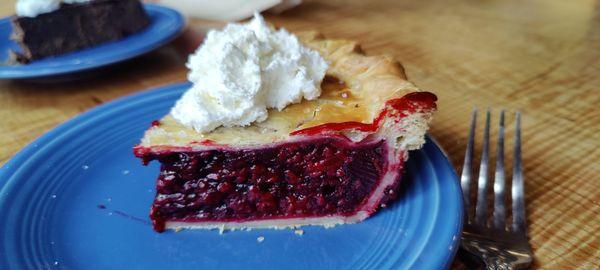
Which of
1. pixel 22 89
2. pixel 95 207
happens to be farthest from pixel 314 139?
pixel 22 89

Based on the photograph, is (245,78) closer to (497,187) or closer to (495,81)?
(497,187)

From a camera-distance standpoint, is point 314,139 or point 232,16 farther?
point 232,16

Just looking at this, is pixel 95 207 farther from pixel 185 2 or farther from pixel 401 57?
pixel 185 2

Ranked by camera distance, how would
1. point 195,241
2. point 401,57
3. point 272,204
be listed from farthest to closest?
point 401,57, point 272,204, point 195,241

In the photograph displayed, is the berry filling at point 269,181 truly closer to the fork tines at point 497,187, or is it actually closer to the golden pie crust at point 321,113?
the golden pie crust at point 321,113

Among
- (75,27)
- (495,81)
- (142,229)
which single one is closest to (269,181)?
(142,229)
